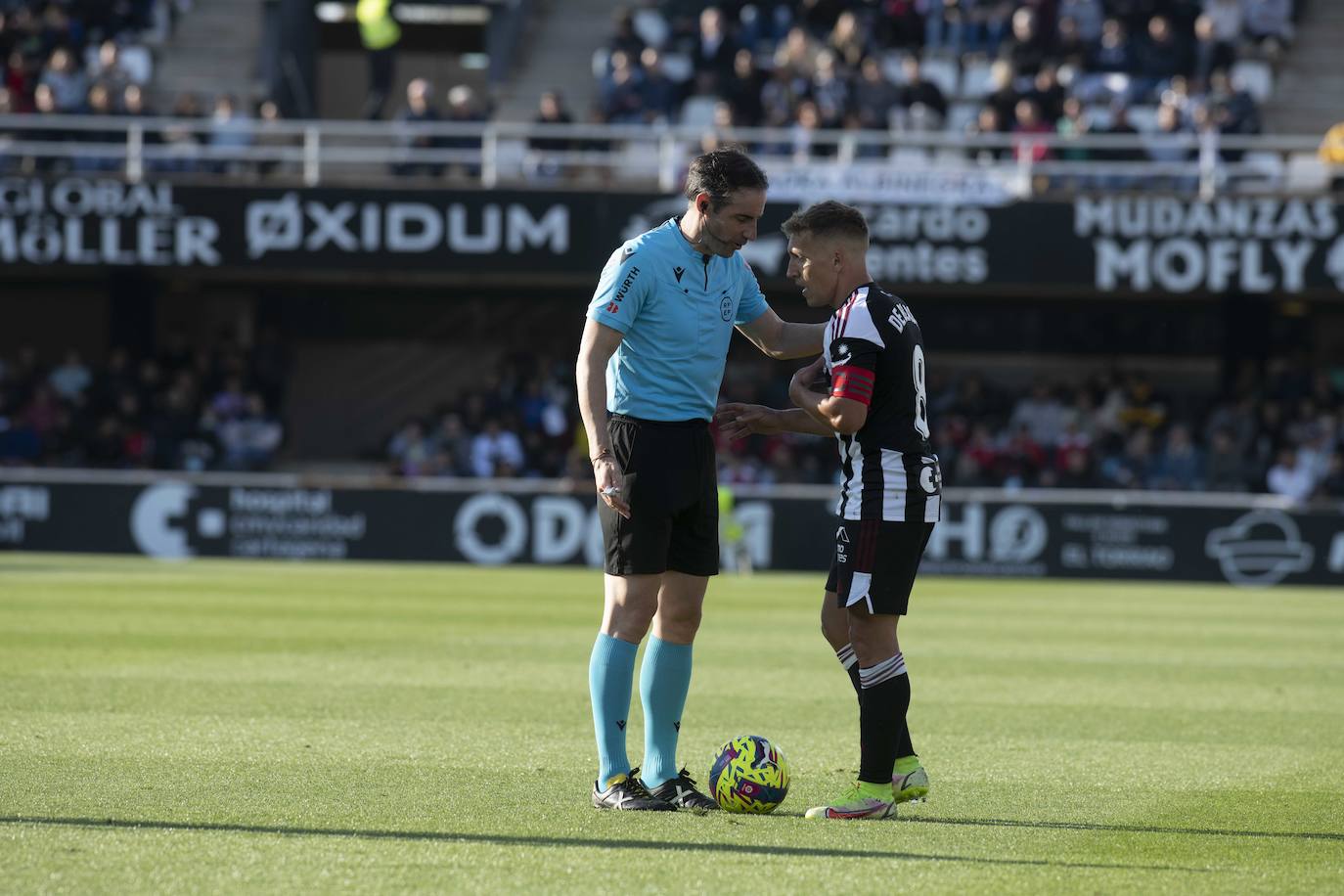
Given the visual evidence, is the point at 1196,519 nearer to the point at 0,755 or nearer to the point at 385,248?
the point at 385,248

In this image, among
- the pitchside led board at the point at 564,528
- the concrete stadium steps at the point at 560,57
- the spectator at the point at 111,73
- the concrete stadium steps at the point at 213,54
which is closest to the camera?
the pitchside led board at the point at 564,528

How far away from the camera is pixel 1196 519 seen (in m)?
21.9

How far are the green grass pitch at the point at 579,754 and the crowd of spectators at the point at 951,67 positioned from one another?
11.0 metres

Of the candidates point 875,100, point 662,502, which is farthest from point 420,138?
point 662,502

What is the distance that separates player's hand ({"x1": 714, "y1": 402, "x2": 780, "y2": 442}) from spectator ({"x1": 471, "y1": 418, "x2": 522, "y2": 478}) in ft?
60.6

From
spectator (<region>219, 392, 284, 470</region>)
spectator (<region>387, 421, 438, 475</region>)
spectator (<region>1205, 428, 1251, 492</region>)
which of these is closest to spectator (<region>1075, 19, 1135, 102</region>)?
spectator (<region>1205, 428, 1251, 492</region>)

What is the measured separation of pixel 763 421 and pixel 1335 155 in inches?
798

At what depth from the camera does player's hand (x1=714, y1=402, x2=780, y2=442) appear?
20.9 ft

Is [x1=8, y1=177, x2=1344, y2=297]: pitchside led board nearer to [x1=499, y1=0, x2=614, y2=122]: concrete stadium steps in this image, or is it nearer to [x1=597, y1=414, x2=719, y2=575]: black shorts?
[x1=499, y1=0, x2=614, y2=122]: concrete stadium steps

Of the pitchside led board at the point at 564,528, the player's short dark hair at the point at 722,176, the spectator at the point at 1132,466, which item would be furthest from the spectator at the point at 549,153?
the player's short dark hair at the point at 722,176

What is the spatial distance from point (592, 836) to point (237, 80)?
25651 mm

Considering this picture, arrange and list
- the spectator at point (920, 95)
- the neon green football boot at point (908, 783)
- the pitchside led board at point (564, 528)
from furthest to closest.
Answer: the spectator at point (920, 95), the pitchside led board at point (564, 528), the neon green football boot at point (908, 783)

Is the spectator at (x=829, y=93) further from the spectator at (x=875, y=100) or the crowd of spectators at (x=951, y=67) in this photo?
the spectator at (x=875, y=100)

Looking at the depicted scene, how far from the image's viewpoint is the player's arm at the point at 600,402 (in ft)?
19.5
